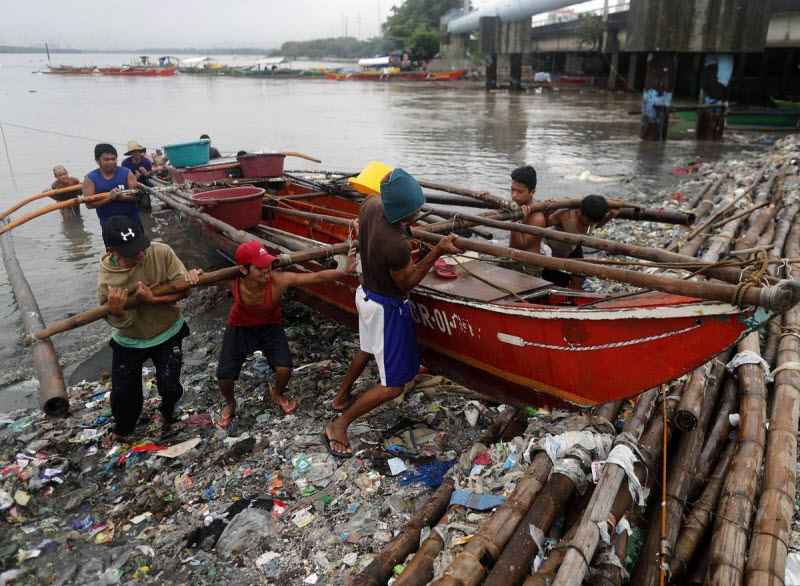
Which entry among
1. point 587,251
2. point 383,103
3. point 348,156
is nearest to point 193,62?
point 383,103

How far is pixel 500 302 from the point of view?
4148 mm

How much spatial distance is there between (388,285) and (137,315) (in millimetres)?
1851

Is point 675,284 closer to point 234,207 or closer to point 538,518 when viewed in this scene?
point 538,518

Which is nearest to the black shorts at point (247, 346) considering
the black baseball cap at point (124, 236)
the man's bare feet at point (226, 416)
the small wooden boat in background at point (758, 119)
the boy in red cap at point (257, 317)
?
the boy in red cap at point (257, 317)

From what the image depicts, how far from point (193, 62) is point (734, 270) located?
10049cm

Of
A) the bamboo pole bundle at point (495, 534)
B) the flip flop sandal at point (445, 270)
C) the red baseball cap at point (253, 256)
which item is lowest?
the bamboo pole bundle at point (495, 534)

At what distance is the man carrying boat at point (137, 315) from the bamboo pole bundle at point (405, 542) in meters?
2.28

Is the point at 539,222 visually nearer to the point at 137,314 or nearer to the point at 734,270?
the point at 734,270

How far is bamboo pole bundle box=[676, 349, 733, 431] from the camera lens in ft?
11.3

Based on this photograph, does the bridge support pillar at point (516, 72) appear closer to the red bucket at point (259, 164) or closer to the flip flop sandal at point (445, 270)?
the red bucket at point (259, 164)

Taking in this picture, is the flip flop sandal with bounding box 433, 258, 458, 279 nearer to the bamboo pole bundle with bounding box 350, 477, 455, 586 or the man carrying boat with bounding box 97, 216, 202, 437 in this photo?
the bamboo pole bundle with bounding box 350, 477, 455, 586

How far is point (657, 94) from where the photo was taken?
18.9 meters

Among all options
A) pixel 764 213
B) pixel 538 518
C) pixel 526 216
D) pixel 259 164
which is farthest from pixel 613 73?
pixel 538 518

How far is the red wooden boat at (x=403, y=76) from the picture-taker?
5575cm
